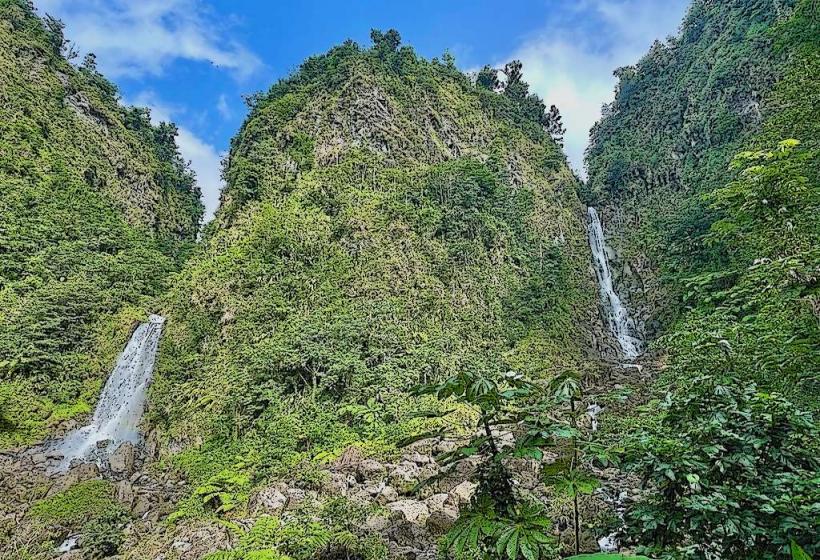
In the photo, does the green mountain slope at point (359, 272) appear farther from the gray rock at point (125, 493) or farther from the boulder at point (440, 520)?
the boulder at point (440, 520)

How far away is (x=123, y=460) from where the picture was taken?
1542 centimetres

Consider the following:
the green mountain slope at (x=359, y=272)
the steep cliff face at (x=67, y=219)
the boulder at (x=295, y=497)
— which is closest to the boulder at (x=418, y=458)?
the green mountain slope at (x=359, y=272)

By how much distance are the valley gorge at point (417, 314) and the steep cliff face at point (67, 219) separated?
14 cm

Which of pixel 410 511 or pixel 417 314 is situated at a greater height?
pixel 417 314

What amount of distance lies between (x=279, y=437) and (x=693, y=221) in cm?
1801

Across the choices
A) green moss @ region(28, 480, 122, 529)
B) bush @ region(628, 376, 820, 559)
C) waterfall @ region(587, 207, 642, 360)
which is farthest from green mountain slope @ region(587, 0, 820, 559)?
green moss @ region(28, 480, 122, 529)

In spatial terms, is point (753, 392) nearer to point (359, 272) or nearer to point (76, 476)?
point (76, 476)

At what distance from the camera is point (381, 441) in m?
13.4

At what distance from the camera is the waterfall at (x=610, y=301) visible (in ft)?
81.8

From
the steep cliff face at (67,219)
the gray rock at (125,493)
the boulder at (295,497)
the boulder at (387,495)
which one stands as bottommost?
the boulder at (387,495)

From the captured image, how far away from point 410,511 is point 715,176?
22.8 m

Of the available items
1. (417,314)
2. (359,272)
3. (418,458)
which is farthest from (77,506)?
(417,314)

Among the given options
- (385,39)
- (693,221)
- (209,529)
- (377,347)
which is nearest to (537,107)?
(385,39)

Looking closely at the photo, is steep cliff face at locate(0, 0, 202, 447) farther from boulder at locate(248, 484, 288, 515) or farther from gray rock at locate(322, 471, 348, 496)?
gray rock at locate(322, 471, 348, 496)
